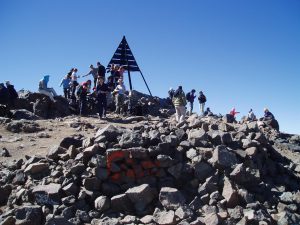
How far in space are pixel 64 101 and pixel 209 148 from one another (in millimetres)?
14208

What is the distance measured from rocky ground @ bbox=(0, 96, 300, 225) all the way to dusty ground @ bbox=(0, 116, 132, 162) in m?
1.83

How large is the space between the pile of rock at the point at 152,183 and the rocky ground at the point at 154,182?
23mm

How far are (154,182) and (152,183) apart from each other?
0.22 ft

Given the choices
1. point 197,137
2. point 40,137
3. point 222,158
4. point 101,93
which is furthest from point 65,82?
point 222,158

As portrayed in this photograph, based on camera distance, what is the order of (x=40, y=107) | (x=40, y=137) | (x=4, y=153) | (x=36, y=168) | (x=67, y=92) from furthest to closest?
(x=67, y=92) → (x=40, y=107) → (x=40, y=137) → (x=4, y=153) → (x=36, y=168)

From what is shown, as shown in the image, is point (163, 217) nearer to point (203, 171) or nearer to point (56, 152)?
point (203, 171)

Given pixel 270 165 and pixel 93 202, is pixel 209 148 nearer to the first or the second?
pixel 270 165

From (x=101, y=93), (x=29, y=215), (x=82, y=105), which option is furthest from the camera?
(x=82, y=105)

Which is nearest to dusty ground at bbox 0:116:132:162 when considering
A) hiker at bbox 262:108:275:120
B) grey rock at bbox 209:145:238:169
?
grey rock at bbox 209:145:238:169

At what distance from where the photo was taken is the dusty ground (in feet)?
40.0

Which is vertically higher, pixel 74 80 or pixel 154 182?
pixel 74 80

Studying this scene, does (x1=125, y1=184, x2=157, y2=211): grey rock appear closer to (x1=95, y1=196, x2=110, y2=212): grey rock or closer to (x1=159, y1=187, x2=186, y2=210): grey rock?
(x1=159, y1=187, x2=186, y2=210): grey rock

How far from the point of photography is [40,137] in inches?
560

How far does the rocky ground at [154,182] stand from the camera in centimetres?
760
